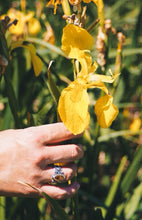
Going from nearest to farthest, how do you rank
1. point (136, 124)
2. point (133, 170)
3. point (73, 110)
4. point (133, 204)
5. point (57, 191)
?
1. point (73, 110)
2. point (57, 191)
3. point (133, 170)
4. point (133, 204)
5. point (136, 124)

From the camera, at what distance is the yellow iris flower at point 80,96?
0.50 meters

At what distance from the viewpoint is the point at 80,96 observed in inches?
20.4

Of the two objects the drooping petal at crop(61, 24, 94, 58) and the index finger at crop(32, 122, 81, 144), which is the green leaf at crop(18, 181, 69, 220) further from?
the drooping petal at crop(61, 24, 94, 58)

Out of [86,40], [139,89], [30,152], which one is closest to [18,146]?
[30,152]

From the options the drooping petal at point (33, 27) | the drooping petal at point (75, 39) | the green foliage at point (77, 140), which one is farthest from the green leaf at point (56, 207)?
the drooping petal at point (33, 27)

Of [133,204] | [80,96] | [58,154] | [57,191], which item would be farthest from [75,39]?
[133,204]

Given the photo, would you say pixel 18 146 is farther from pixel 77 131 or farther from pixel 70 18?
pixel 70 18

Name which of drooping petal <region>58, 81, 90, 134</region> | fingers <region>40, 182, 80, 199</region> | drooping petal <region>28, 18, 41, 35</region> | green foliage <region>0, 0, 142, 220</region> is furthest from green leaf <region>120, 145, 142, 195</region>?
drooping petal <region>28, 18, 41, 35</region>

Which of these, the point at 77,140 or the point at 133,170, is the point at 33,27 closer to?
the point at 77,140

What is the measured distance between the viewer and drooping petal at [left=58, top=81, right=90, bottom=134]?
0.50 metres

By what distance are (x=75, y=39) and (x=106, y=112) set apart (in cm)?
19

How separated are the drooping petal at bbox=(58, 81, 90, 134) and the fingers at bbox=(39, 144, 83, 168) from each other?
10cm

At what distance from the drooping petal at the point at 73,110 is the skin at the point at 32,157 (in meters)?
0.08

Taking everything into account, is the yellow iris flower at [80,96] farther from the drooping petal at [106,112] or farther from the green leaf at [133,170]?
the green leaf at [133,170]
